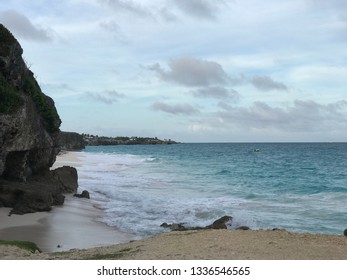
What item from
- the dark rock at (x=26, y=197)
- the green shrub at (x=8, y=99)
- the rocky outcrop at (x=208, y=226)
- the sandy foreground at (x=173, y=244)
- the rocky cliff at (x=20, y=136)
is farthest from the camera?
the dark rock at (x=26, y=197)

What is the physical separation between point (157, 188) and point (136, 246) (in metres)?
21.4

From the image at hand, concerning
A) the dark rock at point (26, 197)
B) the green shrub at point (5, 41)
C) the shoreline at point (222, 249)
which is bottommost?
the dark rock at point (26, 197)

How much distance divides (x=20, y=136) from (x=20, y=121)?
852 millimetres

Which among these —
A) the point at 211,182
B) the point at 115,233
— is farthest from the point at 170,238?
the point at 211,182

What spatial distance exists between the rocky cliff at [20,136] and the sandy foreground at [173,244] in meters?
3.41

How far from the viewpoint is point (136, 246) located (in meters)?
10.8

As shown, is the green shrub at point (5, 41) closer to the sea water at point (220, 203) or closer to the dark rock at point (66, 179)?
the dark rock at point (66, 179)

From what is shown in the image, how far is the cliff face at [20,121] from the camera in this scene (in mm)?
18906

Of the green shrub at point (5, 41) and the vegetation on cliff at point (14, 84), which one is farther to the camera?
the green shrub at point (5, 41)

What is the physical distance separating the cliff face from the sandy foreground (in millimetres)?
4515

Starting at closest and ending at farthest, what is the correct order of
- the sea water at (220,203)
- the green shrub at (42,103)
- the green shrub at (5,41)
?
the sea water at (220,203) < the green shrub at (5,41) < the green shrub at (42,103)

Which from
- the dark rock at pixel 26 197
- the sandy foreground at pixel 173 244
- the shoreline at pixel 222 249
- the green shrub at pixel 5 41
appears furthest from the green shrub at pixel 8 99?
the shoreline at pixel 222 249

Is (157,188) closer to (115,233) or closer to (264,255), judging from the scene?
(115,233)

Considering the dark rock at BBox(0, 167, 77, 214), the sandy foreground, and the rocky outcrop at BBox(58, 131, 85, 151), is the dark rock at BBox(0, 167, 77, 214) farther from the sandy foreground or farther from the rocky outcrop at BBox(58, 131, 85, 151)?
the rocky outcrop at BBox(58, 131, 85, 151)
